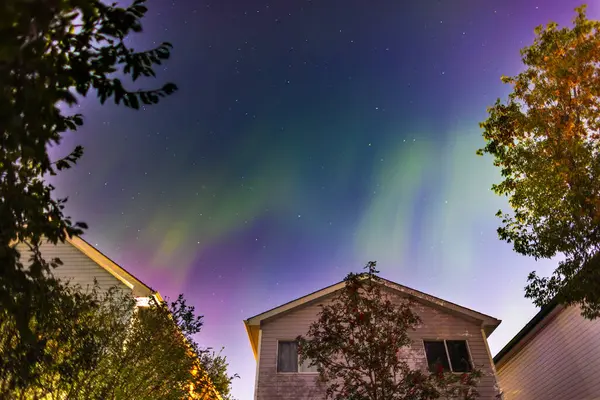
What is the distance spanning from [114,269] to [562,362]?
61.4ft

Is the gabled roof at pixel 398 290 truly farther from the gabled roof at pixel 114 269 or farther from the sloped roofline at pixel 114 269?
the gabled roof at pixel 114 269

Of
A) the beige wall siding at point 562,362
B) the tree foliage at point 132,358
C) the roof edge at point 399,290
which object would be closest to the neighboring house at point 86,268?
the roof edge at point 399,290

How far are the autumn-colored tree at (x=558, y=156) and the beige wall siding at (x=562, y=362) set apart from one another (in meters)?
1.96

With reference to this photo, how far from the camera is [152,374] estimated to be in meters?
10.4

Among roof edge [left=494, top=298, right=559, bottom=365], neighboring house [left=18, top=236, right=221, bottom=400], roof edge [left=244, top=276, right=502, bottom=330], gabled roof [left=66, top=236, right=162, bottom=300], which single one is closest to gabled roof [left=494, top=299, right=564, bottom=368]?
roof edge [left=494, top=298, right=559, bottom=365]

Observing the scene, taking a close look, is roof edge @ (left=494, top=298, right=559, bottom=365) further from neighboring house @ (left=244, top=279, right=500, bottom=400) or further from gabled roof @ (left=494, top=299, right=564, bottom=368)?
neighboring house @ (left=244, top=279, right=500, bottom=400)

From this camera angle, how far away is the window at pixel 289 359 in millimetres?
15922

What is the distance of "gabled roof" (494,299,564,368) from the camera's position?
15.9 metres

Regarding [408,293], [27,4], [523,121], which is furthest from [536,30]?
[27,4]

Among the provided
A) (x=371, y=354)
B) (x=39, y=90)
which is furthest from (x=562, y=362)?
(x=39, y=90)

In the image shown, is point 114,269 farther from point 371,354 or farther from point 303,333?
point 371,354

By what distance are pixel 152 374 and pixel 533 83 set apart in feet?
52.5

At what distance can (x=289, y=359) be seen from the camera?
1627 centimetres

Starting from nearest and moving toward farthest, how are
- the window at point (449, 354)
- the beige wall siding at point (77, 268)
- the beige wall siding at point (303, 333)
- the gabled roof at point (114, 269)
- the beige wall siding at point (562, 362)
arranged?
the beige wall siding at point (562, 362) < the beige wall siding at point (303, 333) < the gabled roof at point (114, 269) < the window at point (449, 354) < the beige wall siding at point (77, 268)
